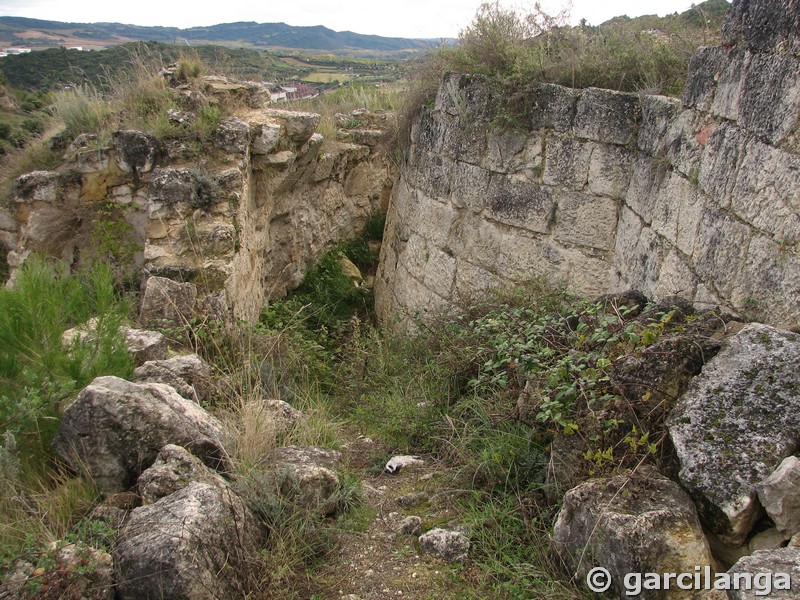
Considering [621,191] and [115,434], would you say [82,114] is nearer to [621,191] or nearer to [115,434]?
[115,434]

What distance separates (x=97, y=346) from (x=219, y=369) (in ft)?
2.91

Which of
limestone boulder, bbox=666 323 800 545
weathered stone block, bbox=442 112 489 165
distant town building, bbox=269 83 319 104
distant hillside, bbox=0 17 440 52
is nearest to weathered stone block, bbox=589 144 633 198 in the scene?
weathered stone block, bbox=442 112 489 165

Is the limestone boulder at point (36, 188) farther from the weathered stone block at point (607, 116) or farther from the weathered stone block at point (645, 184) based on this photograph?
the weathered stone block at point (645, 184)

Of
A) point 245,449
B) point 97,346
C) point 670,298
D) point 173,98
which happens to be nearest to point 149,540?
point 245,449

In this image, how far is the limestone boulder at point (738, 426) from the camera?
2.00 metres

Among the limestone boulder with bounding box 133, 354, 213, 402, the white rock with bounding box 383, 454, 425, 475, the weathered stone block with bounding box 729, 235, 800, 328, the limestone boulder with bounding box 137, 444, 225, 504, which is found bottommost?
the white rock with bounding box 383, 454, 425, 475

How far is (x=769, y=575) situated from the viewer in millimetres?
1608

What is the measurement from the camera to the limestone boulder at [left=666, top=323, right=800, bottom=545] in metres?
2.00

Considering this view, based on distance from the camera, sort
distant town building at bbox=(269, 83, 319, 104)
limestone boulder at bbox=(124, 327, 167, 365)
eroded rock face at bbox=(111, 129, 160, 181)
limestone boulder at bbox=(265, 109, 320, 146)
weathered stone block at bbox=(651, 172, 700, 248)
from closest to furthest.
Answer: weathered stone block at bbox=(651, 172, 700, 248)
limestone boulder at bbox=(124, 327, 167, 365)
eroded rock face at bbox=(111, 129, 160, 181)
limestone boulder at bbox=(265, 109, 320, 146)
distant town building at bbox=(269, 83, 319, 104)

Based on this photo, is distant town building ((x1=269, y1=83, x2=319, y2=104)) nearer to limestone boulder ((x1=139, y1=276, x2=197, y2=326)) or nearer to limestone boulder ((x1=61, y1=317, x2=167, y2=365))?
limestone boulder ((x1=139, y1=276, x2=197, y2=326))

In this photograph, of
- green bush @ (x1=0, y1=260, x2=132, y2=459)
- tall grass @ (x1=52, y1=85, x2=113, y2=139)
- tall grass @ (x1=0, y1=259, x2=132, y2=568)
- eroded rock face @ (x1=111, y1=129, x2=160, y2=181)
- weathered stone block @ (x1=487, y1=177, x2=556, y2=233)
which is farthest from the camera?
tall grass @ (x1=52, y1=85, x2=113, y2=139)

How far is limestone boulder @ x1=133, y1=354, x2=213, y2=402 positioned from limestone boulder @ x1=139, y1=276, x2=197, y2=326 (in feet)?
2.38

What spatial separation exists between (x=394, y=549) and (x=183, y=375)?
1.63 meters

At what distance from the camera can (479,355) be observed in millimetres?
3539
